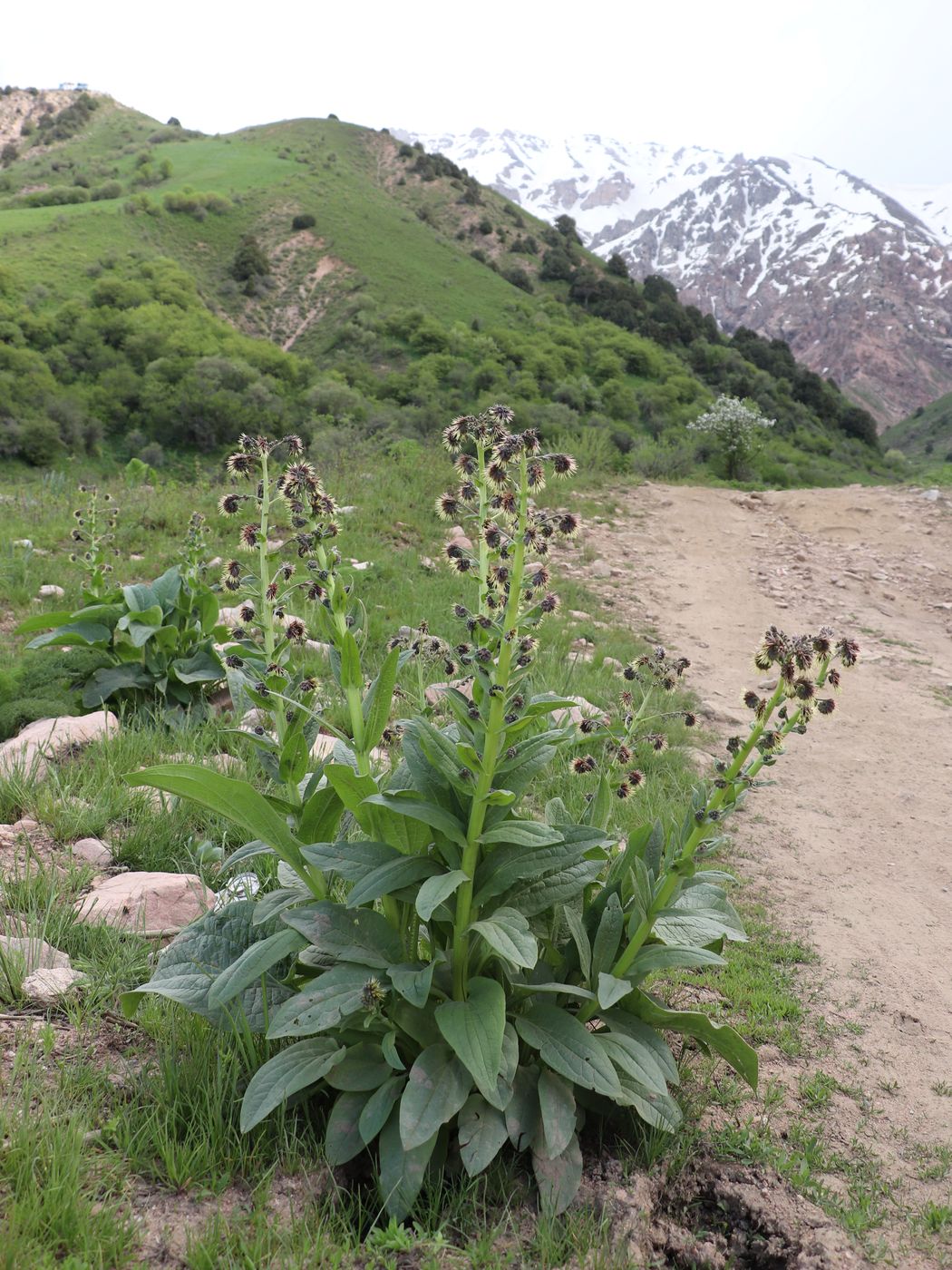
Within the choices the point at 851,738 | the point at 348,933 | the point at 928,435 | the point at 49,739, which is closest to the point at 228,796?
the point at 348,933

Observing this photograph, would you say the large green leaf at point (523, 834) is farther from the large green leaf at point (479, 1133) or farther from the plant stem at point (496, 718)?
the large green leaf at point (479, 1133)

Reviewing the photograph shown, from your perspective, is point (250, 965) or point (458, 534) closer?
point (250, 965)

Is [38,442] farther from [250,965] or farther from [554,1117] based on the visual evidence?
[554,1117]

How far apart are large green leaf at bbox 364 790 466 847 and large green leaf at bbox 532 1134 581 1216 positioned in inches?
32.2

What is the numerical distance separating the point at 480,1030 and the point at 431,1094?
0.74 ft

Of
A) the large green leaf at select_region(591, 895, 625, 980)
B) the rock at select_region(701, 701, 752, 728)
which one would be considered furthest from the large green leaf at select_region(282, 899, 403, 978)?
the rock at select_region(701, 701, 752, 728)

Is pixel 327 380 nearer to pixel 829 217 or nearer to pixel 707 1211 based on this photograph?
pixel 707 1211

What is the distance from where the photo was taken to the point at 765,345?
151 feet

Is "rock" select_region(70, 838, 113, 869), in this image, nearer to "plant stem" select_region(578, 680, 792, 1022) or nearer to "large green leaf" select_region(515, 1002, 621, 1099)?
"large green leaf" select_region(515, 1002, 621, 1099)

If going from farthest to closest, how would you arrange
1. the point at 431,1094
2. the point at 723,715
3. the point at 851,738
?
the point at 723,715
the point at 851,738
the point at 431,1094

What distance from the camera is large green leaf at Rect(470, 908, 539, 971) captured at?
1752mm

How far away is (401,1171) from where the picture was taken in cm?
183

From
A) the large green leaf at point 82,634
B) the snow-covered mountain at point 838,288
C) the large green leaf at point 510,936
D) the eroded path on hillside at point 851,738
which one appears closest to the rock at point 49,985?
the large green leaf at point 510,936

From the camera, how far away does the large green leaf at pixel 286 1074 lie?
72.6 inches
